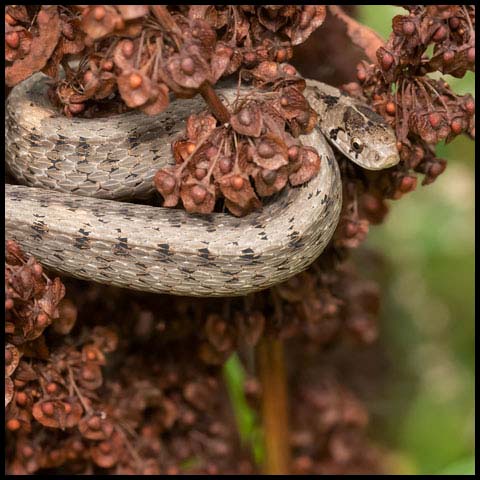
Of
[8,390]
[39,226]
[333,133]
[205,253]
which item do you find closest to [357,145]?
[333,133]

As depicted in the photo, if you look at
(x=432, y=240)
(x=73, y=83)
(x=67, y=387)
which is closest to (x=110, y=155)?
(x=73, y=83)

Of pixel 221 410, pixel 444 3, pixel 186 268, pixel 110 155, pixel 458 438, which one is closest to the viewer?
pixel 444 3

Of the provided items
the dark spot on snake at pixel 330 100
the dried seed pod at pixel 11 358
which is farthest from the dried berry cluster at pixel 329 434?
the dried seed pod at pixel 11 358

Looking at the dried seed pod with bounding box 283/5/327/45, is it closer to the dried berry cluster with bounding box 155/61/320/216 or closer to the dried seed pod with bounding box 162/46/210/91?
the dried berry cluster with bounding box 155/61/320/216

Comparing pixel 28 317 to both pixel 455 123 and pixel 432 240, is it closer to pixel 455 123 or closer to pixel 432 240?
pixel 455 123

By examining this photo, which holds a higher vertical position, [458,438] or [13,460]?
[13,460]

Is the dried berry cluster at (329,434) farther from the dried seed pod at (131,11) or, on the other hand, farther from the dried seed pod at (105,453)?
the dried seed pod at (131,11)

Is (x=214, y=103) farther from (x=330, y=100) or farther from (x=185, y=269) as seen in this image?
(x=330, y=100)
